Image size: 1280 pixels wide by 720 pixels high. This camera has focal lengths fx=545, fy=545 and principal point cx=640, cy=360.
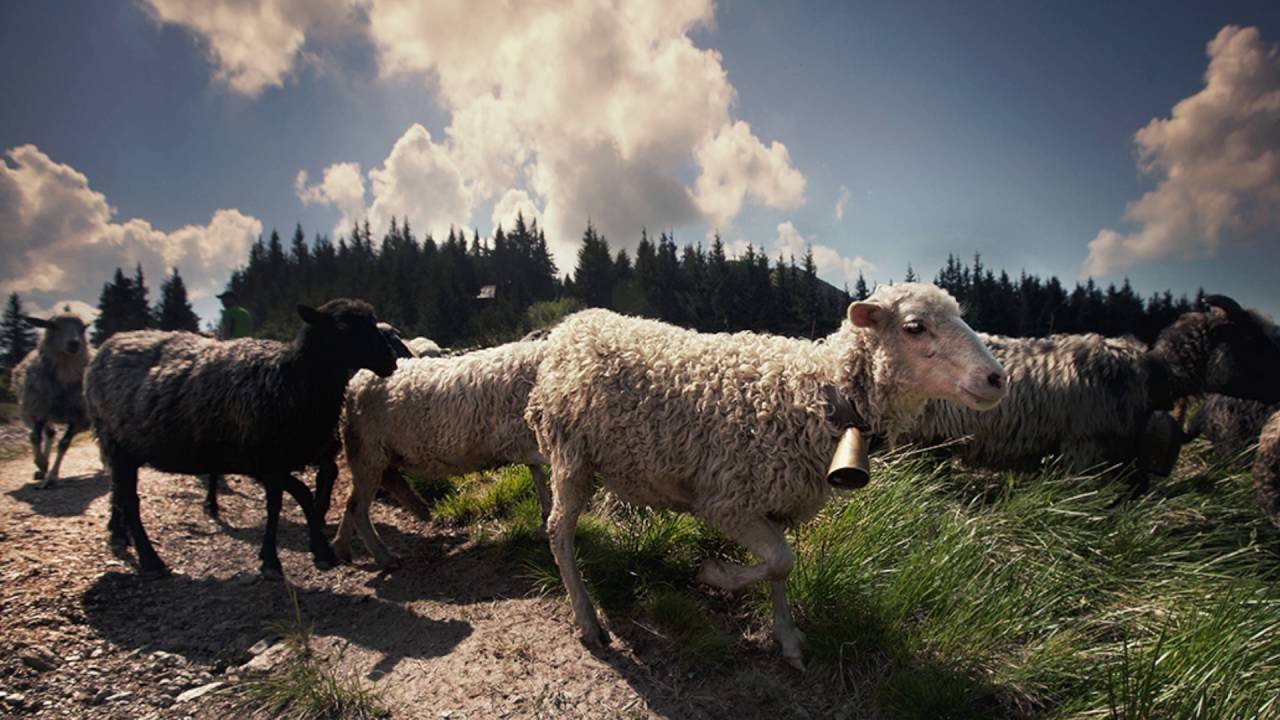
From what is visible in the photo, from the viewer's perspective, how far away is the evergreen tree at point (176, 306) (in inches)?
1699

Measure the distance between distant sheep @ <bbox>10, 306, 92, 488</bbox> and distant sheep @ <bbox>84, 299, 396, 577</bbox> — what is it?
4720 millimetres

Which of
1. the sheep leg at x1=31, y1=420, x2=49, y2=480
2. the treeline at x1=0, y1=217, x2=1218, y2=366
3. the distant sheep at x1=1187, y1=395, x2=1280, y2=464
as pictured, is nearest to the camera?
the distant sheep at x1=1187, y1=395, x2=1280, y2=464

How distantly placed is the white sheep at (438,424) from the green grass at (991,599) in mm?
901

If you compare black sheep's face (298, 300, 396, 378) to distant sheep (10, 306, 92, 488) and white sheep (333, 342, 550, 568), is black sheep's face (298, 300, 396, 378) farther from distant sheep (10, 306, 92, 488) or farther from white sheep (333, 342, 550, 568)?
distant sheep (10, 306, 92, 488)

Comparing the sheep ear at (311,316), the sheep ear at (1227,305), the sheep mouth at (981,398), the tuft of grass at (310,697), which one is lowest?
the tuft of grass at (310,697)

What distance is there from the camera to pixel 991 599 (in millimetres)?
3674

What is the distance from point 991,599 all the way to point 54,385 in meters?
13.1

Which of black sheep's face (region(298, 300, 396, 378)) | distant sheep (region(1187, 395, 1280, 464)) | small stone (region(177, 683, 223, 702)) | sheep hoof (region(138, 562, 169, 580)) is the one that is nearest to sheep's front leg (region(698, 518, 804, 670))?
small stone (region(177, 683, 223, 702))

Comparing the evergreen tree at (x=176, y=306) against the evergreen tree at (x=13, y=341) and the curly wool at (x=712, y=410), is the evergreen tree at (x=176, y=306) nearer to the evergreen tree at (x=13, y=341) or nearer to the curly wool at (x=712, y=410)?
the evergreen tree at (x=13, y=341)

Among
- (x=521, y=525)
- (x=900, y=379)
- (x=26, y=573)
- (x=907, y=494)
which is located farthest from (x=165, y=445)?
(x=907, y=494)

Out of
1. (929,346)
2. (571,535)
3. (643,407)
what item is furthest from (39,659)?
(929,346)

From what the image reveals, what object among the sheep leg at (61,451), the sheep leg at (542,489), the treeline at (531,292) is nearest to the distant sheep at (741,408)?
the sheep leg at (542,489)

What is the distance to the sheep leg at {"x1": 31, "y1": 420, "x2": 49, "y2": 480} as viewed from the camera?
27.9 feet

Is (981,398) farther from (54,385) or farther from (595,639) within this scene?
(54,385)
